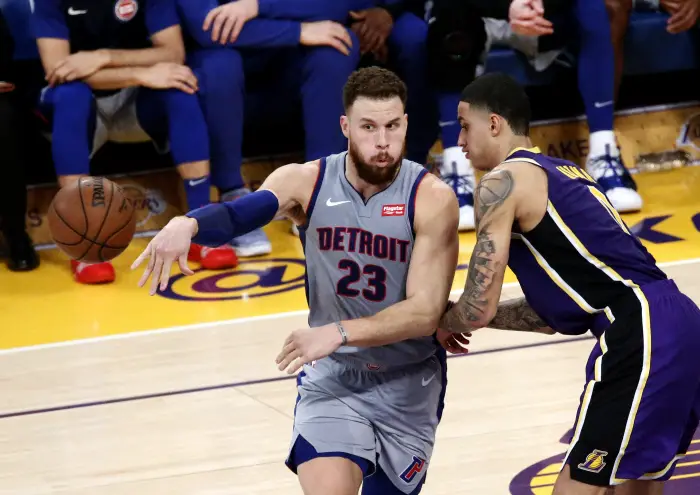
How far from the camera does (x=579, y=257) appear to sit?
3449 mm

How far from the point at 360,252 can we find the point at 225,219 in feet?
1.45

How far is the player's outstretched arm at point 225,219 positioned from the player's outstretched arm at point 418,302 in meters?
0.35

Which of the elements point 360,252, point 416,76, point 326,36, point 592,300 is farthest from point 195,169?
point 592,300

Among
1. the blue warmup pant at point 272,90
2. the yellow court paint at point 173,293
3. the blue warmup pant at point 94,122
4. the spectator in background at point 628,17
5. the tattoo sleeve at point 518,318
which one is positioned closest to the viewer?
the tattoo sleeve at point 518,318

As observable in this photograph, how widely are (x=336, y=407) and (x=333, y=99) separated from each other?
164 inches

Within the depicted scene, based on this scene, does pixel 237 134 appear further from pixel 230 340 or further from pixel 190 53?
pixel 230 340

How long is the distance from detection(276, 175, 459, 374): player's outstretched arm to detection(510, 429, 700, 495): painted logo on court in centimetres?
104

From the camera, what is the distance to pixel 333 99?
754 cm

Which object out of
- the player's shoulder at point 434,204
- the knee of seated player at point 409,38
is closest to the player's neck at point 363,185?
the player's shoulder at point 434,204

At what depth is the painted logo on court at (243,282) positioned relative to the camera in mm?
6828

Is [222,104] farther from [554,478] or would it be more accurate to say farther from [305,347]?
[305,347]

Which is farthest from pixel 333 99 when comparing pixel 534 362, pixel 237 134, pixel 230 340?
pixel 534 362

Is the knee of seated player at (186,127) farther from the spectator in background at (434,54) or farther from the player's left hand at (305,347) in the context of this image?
the player's left hand at (305,347)

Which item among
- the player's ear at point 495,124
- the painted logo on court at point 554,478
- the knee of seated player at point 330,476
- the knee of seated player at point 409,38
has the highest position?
the player's ear at point 495,124
